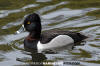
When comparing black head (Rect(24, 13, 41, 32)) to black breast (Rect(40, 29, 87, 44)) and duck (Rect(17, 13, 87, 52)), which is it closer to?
duck (Rect(17, 13, 87, 52))

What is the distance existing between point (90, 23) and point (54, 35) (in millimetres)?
2124

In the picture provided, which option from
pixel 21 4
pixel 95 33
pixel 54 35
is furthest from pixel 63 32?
pixel 21 4

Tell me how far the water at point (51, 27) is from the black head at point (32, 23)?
61cm

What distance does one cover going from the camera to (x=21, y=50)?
12.6m

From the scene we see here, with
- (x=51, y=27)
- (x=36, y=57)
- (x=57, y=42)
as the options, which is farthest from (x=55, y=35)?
(x=51, y=27)

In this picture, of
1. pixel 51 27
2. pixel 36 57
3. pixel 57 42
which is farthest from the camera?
pixel 51 27

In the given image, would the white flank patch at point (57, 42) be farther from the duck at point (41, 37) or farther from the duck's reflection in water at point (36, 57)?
the duck's reflection in water at point (36, 57)

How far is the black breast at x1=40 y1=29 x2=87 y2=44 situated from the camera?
42.3 ft

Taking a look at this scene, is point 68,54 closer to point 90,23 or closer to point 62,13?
point 90,23

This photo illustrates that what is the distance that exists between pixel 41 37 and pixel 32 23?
21.0 inches

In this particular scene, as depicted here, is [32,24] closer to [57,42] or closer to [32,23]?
[32,23]

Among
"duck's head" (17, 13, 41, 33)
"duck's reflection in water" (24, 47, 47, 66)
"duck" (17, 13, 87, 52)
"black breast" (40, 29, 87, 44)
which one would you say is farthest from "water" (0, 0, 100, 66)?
"duck's head" (17, 13, 41, 33)

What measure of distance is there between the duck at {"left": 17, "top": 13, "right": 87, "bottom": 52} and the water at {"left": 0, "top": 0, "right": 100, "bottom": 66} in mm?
354

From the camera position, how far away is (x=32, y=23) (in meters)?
13.1
